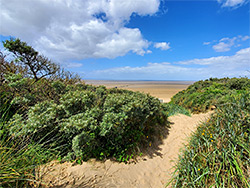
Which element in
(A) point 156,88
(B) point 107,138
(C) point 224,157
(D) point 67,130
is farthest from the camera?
(A) point 156,88

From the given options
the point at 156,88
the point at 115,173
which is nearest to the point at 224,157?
the point at 115,173

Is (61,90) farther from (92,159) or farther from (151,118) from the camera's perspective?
(151,118)

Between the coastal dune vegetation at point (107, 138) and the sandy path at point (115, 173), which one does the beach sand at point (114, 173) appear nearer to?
the sandy path at point (115, 173)

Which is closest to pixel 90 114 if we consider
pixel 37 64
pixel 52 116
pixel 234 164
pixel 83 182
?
pixel 52 116

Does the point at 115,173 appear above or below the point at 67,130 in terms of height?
below

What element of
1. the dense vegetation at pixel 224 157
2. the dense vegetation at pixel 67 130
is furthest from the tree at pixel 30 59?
the dense vegetation at pixel 224 157

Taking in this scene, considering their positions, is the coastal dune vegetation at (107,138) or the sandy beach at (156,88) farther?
the sandy beach at (156,88)

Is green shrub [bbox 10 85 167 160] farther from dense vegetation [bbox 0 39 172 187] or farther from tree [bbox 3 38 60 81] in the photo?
tree [bbox 3 38 60 81]

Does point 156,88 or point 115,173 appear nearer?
point 115,173

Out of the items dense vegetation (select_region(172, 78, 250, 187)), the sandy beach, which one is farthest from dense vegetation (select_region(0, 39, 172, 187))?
the sandy beach

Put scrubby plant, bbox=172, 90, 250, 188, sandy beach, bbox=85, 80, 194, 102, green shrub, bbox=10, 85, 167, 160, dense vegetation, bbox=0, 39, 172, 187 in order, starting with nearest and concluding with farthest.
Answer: scrubby plant, bbox=172, 90, 250, 188
dense vegetation, bbox=0, 39, 172, 187
green shrub, bbox=10, 85, 167, 160
sandy beach, bbox=85, 80, 194, 102

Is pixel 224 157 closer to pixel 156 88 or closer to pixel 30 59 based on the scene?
pixel 30 59

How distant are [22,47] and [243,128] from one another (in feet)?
39.9

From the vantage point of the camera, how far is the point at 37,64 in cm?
848
